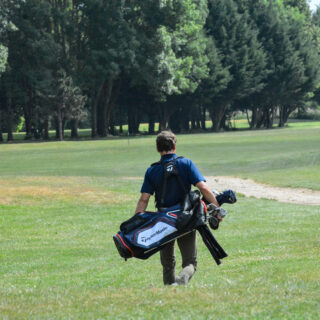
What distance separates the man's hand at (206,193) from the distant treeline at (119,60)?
5615 centimetres

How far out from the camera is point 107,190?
24.7m

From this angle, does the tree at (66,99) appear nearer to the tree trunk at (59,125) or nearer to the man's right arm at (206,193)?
the tree trunk at (59,125)

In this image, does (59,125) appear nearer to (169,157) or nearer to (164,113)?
(164,113)

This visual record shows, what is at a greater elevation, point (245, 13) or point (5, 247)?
point (245, 13)

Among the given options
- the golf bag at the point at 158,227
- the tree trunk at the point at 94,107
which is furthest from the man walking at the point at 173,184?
the tree trunk at the point at 94,107

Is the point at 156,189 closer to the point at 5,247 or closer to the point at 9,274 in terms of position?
the point at 9,274

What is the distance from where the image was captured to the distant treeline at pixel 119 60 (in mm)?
70875

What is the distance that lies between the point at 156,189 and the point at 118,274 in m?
3.15

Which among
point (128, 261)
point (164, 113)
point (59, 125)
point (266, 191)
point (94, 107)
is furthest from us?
point (164, 113)

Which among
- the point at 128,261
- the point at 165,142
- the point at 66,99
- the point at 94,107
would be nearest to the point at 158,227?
the point at 165,142

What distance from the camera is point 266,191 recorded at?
25.5m

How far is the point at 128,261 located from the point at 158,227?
16.5 ft

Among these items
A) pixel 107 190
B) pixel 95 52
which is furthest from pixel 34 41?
pixel 107 190

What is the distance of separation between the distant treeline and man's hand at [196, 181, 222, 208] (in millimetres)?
56148
